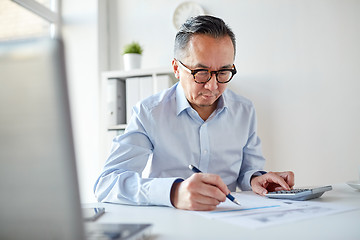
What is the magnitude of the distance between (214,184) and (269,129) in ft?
5.64

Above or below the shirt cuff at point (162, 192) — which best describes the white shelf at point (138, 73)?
above

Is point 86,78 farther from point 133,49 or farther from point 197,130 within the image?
point 197,130

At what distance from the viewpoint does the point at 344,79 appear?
7.85 ft

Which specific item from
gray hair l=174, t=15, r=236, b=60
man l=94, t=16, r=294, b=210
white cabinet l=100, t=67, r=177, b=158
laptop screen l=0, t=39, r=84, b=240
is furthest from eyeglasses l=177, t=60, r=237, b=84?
white cabinet l=100, t=67, r=177, b=158

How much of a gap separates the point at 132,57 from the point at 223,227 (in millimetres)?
1939

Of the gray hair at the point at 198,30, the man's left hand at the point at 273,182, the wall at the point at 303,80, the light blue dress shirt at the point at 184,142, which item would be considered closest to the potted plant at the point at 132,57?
the wall at the point at 303,80

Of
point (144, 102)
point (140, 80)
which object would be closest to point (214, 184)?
point (144, 102)

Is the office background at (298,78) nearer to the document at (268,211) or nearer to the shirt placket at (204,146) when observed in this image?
the shirt placket at (204,146)

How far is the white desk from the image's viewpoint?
0.59m

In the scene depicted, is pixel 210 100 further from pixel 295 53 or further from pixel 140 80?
pixel 295 53

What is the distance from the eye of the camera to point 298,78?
8.04ft

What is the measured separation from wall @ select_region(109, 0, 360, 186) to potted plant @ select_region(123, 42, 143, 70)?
0.75 metres

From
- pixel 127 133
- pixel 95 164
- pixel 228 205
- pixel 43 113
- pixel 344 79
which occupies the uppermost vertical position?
pixel 344 79

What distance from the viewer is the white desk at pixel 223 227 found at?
1.95ft
